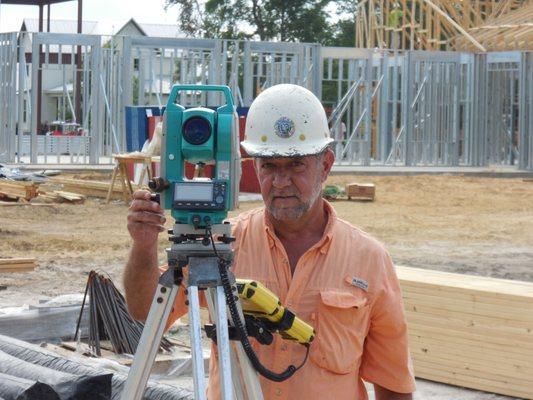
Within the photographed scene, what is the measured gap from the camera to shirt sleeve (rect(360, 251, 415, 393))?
329 centimetres

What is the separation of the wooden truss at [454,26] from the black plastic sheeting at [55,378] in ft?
85.1

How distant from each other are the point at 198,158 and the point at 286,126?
0.45m

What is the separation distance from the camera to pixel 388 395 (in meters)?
3.38

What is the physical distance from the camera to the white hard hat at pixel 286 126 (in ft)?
10.5

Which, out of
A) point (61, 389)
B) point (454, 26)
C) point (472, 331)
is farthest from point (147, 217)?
point (454, 26)

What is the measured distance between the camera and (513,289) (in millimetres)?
7254

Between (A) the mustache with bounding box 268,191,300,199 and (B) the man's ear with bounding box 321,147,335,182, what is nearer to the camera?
(A) the mustache with bounding box 268,191,300,199

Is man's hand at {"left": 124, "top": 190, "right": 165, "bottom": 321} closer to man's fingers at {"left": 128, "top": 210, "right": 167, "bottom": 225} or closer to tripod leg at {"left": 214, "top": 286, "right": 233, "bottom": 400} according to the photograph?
man's fingers at {"left": 128, "top": 210, "right": 167, "bottom": 225}

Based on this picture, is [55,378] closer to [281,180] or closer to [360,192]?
[281,180]

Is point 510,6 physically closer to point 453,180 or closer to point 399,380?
point 453,180

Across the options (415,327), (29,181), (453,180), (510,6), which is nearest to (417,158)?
(453,180)

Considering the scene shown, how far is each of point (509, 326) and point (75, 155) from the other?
23.0 meters

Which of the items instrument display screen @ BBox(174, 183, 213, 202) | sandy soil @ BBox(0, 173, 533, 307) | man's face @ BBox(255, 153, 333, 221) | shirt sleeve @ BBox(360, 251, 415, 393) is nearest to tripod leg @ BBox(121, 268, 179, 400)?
instrument display screen @ BBox(174, 183, 213, 202)

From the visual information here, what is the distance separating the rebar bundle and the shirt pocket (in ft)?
14.5
